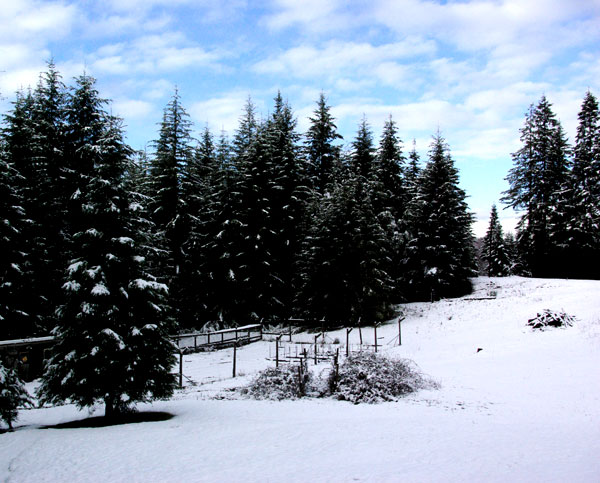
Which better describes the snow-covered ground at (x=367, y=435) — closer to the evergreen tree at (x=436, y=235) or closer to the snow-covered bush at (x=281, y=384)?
the snow-covered bush at (x=281, y=384)

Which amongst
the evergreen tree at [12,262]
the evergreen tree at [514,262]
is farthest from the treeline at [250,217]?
the evergreen tree at [514,262]

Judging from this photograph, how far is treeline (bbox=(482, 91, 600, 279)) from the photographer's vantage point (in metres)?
39.7

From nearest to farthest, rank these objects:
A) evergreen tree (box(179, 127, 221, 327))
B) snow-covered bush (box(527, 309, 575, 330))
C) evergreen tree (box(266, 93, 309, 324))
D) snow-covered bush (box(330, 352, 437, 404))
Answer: snow-covered bush (box(330, 352, 437, 404)) → snow-covered bush (box(527, 309, 575, 330)) → evergreen tree (box(179, 127, 221, 327)) → evergreen tree (box(266, 93, 309, 324))

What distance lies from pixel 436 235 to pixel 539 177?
15.3 meters

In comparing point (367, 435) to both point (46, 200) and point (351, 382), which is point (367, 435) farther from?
point (46, 200)

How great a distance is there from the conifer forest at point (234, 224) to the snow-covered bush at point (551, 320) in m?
9.82

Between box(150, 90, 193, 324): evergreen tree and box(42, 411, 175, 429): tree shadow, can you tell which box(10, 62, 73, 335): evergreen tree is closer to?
box(150, 90, 193, 324): evergreen tree

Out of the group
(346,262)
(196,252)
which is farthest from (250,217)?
(346,262)

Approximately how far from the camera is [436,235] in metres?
35.0

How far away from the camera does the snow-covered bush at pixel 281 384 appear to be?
587 inches

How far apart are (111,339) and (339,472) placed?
24.8ft

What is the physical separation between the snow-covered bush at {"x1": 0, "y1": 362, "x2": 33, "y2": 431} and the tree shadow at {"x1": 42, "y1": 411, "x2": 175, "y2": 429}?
1039mm

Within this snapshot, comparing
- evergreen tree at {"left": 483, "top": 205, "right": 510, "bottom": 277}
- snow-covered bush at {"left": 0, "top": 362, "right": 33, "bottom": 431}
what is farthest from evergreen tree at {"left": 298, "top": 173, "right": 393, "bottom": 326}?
evergreen tree at {"left": 483, "top": 205, "right": 510, "bottom": 277}

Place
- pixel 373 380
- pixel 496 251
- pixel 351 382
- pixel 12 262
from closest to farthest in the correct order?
pixel 373 380 → pixel 351 382 → pixel 12 262 → pixel 496 251
